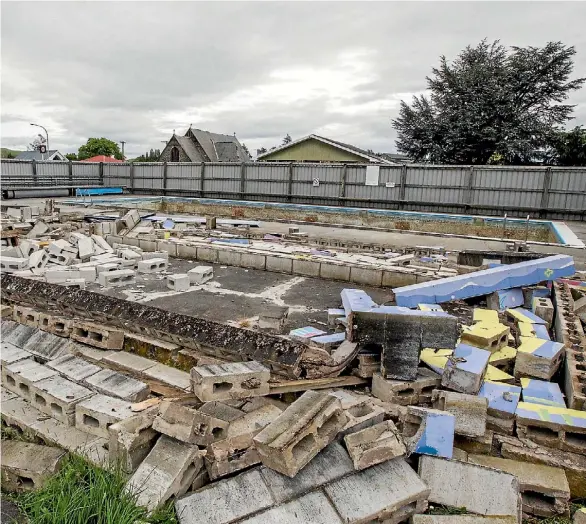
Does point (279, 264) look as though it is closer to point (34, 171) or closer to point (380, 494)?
point (380, 494)

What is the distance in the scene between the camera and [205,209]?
1811 cm

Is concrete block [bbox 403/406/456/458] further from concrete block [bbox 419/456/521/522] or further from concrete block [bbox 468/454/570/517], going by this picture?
concrete block [bbox 468/454/570/517]

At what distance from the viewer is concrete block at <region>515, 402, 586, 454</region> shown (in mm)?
2963

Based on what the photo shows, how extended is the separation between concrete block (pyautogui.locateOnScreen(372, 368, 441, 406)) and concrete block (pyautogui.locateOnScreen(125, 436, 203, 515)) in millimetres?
1457

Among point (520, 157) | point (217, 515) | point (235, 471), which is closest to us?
point (217, 515)

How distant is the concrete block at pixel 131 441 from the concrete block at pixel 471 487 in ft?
5.72

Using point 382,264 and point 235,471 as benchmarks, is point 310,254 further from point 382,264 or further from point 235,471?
point 235,471

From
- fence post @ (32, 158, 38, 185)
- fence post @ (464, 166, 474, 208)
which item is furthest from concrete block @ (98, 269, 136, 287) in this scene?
fence post @ (32, 158, 38, 185)

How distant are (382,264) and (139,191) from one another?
67.6 ft

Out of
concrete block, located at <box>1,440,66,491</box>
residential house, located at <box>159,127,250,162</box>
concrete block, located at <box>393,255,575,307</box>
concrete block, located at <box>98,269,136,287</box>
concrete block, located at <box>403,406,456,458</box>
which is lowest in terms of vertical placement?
concrete block, located at <box>1,440,66,491</box>

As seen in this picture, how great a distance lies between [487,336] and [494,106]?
23.3 metres

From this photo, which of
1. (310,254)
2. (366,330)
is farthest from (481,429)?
(310,254)

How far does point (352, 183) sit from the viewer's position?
63.9 ft

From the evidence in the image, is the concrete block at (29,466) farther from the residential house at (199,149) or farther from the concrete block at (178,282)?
the residential house at (199,149)
